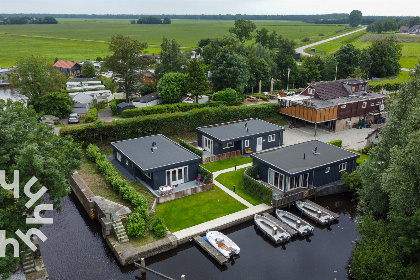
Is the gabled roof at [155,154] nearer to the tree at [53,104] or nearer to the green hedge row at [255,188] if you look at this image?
the green hedge row at [255,188]

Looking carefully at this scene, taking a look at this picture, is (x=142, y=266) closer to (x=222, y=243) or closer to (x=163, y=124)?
(x=222, y=243)

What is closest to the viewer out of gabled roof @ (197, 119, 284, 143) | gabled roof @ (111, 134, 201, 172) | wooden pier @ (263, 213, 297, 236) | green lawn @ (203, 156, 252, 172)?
wooden pier @ (263, 213, 297, 236)

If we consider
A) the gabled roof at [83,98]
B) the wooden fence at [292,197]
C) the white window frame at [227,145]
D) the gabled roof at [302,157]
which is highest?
the gabled roof at [83,98]

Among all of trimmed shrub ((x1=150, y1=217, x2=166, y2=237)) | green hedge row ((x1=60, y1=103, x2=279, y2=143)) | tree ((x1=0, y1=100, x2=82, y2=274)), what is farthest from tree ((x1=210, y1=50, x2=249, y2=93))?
tree ((x1=0, y1=100, x2=82, y2=274))

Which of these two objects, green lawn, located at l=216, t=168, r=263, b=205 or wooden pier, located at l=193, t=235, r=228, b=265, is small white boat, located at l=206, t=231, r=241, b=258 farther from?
green lawn, located at l=216, t=168, r=263, b=205

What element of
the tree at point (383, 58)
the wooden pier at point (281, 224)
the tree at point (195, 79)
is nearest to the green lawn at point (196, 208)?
the wooden pier at point (281, 224)

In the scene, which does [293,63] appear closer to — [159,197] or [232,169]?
[232,169]
